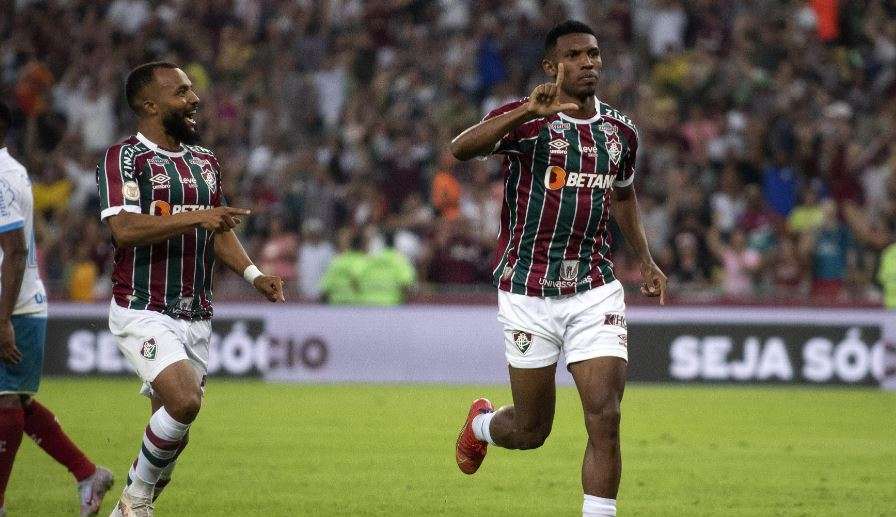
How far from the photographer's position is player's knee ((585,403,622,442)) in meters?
7.00

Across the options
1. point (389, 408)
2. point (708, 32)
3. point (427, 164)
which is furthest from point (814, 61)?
point (389, 408)

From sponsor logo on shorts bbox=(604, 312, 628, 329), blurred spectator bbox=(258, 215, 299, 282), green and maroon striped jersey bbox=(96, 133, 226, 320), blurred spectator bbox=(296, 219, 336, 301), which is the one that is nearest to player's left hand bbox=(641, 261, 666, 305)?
sponsor logo on shorts bbox=(604, 312, 628, 329)

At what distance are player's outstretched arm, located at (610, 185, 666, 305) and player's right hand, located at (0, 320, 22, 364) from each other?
327cm

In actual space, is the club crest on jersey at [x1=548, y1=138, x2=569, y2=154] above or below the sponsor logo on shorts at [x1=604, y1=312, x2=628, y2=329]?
above

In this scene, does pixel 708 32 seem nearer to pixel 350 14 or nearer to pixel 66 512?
pixel 350 14

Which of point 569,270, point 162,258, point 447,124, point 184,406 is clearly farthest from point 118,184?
point 447,124

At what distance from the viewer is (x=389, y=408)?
14500 mm

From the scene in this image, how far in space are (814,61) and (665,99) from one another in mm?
2091

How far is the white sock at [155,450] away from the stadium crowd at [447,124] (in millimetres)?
10240

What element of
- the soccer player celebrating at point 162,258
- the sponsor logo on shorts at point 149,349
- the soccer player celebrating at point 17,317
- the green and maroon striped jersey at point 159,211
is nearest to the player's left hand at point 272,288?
the soccer player celebrating at point 162,258

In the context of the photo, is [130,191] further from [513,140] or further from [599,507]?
[599,507]

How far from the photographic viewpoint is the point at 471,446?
8438 millimetres

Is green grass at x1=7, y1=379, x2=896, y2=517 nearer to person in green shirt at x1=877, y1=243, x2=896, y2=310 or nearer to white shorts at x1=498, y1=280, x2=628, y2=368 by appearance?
person in green shirt at x1=877, y1=243, x2=896, y2=310

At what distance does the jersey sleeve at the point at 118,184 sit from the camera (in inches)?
285
